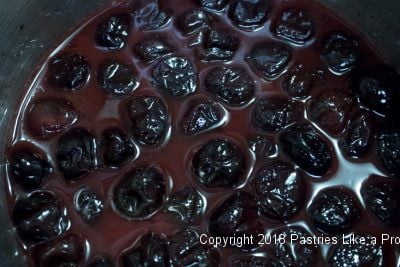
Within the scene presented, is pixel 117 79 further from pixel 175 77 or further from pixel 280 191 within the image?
pixel 280 191

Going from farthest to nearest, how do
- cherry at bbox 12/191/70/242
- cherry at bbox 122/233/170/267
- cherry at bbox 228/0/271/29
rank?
cherry at bbox 228/0/271/29, cherry at bbox 12/191/70/242, cherry at bbox 122/233/170/267

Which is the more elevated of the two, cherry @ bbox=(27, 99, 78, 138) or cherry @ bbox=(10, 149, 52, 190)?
cherry @ bbox=(27, 99, 78, 138)

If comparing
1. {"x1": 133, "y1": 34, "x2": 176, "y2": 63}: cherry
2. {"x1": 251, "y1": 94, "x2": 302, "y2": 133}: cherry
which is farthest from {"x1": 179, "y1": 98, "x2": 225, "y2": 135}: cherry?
{"x1": 133, "y1": 34, "x2": 176, "y2": 63}: cherry

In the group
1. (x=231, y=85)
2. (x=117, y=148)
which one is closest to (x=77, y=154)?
(x=117, y=148)

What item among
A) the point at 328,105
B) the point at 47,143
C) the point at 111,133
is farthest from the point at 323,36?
the point at 47,143

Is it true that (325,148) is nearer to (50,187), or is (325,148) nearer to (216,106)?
(216,106)

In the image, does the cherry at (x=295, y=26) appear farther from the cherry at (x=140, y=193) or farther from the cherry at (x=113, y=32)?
the cherry at (x=140, y=193)

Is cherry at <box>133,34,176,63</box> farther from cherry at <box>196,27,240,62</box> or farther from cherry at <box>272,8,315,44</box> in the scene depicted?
cherry at <box>272,8,315,44</box>

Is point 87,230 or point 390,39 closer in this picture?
point 87,230
